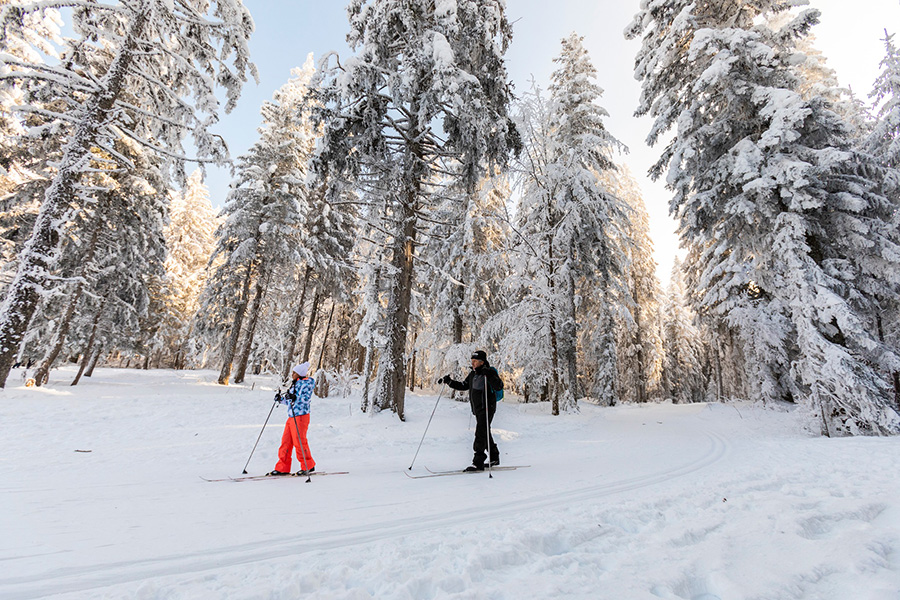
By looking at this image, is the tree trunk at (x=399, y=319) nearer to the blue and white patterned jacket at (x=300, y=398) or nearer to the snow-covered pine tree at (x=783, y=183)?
the blue and white patterned jacket at (x=300, y=398)

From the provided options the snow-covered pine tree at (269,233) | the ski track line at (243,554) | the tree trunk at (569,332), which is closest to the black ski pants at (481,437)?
the ski track line at (243,554)

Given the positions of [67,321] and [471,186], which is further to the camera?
[67,321]

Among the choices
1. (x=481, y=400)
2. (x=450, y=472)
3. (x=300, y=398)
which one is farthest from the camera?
A: (x=481, y=400)

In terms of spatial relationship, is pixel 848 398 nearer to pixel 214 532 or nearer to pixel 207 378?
pixel 214 532

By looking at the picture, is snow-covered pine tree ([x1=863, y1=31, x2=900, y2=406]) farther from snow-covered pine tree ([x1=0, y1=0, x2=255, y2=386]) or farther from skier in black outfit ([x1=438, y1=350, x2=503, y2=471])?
snow-covered pine tree ([x1=0, y1=0, x2=255, y2=386])

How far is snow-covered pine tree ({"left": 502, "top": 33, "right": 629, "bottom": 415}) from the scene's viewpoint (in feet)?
49.0

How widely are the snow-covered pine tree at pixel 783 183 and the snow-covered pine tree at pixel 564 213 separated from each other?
3.53 meters

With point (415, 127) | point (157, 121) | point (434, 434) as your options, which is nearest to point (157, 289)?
point (157, 121)

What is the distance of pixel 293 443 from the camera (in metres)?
5.92

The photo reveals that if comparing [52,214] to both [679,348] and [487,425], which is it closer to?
[487,425]

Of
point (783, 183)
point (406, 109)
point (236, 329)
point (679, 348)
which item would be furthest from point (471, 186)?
point (679, 348)

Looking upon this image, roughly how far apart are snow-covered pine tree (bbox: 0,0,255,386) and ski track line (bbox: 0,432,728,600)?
10.3 m

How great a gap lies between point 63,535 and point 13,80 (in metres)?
11.8

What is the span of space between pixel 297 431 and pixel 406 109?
9748 millimetres
